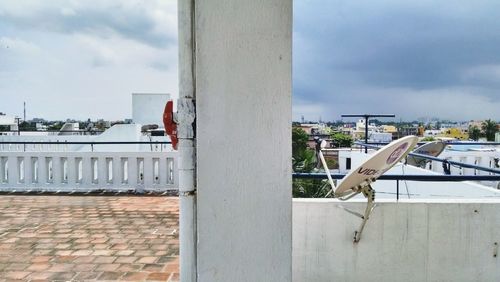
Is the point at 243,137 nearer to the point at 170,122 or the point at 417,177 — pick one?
the point at 170,122

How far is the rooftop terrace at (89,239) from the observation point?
2.85 metres

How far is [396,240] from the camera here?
8.04ft

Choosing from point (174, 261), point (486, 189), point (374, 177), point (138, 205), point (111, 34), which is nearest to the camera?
point (374, 177)

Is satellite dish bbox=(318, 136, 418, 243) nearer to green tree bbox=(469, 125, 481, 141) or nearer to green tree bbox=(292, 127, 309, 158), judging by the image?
green tree bbox=(292, 127, 309, 158)

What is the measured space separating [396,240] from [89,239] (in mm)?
2683

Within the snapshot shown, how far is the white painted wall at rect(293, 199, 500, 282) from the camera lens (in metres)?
2.44

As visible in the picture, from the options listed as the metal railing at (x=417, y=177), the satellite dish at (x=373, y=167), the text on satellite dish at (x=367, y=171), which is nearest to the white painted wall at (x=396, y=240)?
the metal railing at (x=417, y=177)

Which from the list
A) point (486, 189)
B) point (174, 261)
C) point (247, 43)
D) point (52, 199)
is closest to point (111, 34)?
point (52, 199)

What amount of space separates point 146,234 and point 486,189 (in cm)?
311

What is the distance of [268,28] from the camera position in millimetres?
1189

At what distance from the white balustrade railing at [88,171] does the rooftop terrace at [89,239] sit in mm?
483

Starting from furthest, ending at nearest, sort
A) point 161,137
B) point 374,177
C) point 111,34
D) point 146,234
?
point 161,137, point 111,34, point 146,234, point 374,177

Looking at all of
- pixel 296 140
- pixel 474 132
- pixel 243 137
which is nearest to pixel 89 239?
pixel 296 140

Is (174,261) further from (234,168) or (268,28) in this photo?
(268,28)
